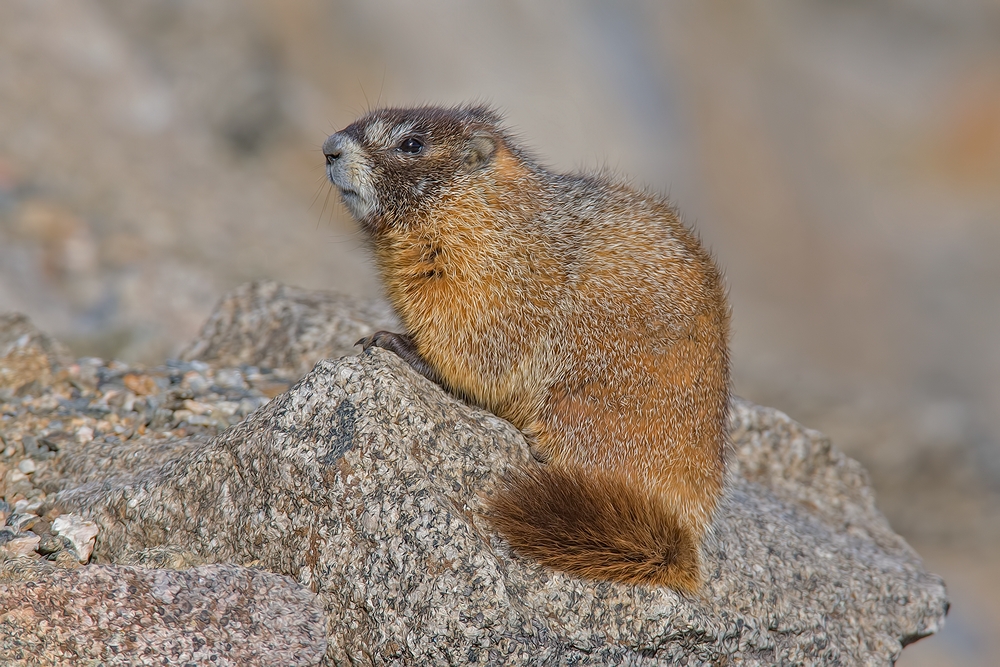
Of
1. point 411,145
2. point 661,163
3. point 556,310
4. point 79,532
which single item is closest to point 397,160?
point 411,145

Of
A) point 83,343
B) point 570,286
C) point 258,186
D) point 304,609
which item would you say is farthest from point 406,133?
point 258,186

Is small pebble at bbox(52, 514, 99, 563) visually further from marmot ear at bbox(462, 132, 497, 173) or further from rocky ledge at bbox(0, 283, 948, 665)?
marmot ear at bbox(462, 132, 497, 173)

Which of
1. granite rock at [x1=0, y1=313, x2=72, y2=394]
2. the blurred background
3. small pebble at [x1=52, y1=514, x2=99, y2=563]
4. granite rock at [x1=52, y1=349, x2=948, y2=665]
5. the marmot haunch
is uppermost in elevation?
the blurred background

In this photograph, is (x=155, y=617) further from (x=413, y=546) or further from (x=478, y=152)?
(x=478, y=152)

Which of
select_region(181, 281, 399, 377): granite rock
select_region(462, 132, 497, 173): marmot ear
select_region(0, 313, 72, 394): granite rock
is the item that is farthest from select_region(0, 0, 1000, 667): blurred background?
select_region(462, 132, 497, 173): marmot ear

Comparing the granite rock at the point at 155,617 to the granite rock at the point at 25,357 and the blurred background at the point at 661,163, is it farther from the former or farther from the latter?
the blurred background at the point at 661,163

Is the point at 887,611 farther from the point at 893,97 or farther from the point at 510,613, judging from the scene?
the point at 893,97
